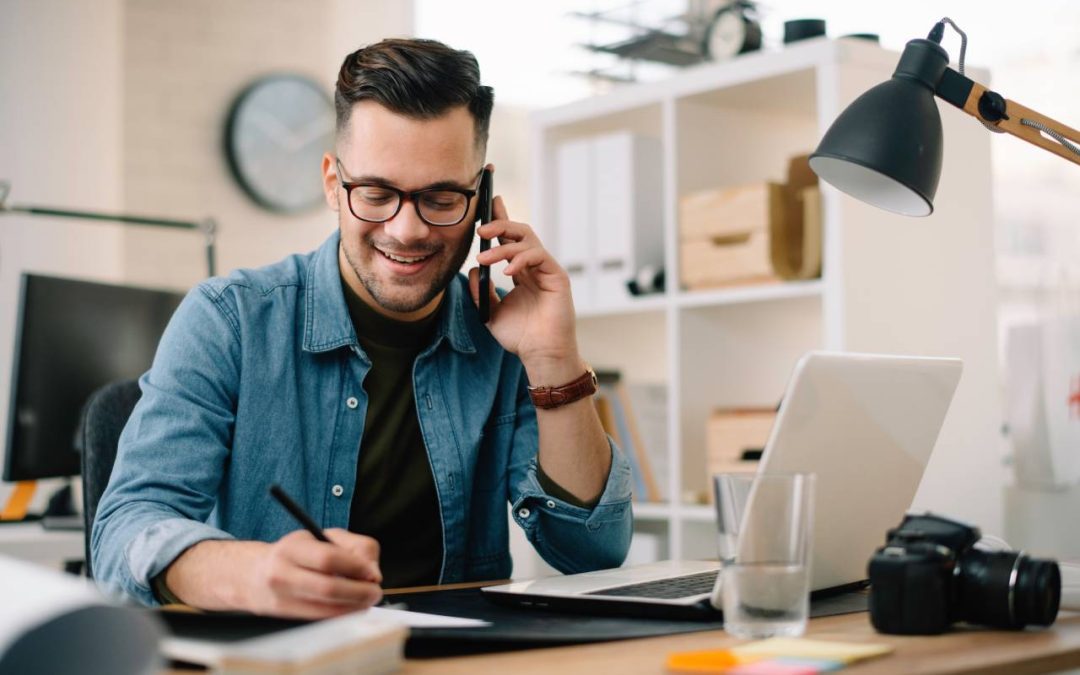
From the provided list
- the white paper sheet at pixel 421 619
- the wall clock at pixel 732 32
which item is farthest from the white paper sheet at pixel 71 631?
the wall clock at pixel 732 32

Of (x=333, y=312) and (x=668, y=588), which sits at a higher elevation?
(x=333, y=312)

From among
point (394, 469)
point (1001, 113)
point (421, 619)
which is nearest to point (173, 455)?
point (394, 469)

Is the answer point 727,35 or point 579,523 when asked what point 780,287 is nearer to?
point 727,35

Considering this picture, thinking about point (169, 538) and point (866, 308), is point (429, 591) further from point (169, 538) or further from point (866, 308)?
point (866, 308)

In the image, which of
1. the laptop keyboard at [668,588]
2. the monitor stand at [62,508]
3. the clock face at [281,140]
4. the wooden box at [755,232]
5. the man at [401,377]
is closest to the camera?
the laptop keyboard at [668,588]

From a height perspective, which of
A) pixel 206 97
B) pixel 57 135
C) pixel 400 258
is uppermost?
pixel 206 97

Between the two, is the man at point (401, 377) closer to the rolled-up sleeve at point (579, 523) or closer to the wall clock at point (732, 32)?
the rolled-up sleeve at point (579, 523)

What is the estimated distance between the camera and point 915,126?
127cm

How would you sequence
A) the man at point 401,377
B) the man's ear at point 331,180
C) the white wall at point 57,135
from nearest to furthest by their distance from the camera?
the man at point 401,377, the man's ear at point 331,180, the white wall at point 57,135

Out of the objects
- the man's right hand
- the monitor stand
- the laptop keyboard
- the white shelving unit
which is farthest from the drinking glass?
the monitor stand

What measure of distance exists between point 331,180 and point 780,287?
107 centimetres

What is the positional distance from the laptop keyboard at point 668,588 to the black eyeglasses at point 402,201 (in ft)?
1.80

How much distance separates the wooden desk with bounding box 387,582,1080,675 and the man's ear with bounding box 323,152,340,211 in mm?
818

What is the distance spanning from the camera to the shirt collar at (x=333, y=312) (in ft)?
5.14
